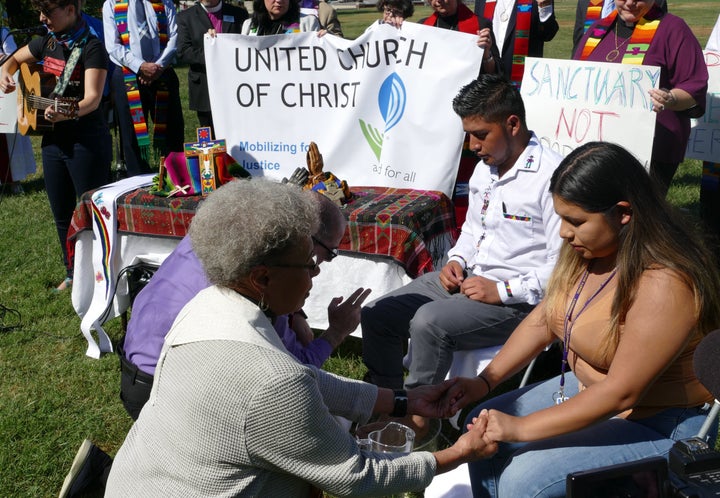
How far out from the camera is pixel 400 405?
8.38 feet

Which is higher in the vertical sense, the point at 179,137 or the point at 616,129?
the point at 616,129

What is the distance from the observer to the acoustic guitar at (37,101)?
492 centimetres

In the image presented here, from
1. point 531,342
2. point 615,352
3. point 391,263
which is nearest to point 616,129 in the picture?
point 391,263

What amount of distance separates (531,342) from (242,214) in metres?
1.24

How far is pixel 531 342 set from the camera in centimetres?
273

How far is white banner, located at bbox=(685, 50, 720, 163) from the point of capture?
5090 millimetres

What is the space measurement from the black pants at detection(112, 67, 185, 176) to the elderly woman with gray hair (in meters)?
5.53

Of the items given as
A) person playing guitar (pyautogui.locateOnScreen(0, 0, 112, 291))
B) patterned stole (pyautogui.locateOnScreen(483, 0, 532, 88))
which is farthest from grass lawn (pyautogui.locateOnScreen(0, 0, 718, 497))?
patterned stole (pyautogui.locateOnScreen(483, 0, 532, 88))

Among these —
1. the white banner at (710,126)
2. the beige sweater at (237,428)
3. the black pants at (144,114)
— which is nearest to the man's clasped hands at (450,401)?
the beige sweater at (237,428)

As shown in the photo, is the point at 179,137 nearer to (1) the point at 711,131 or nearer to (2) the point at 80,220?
(2) the point at 80,220

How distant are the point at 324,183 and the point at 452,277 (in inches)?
41.7

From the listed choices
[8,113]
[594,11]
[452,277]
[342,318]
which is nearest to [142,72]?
[8,113]

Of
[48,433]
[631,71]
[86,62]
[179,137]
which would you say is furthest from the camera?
[179,137]

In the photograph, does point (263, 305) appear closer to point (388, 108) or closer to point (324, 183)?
point (324, 183)
